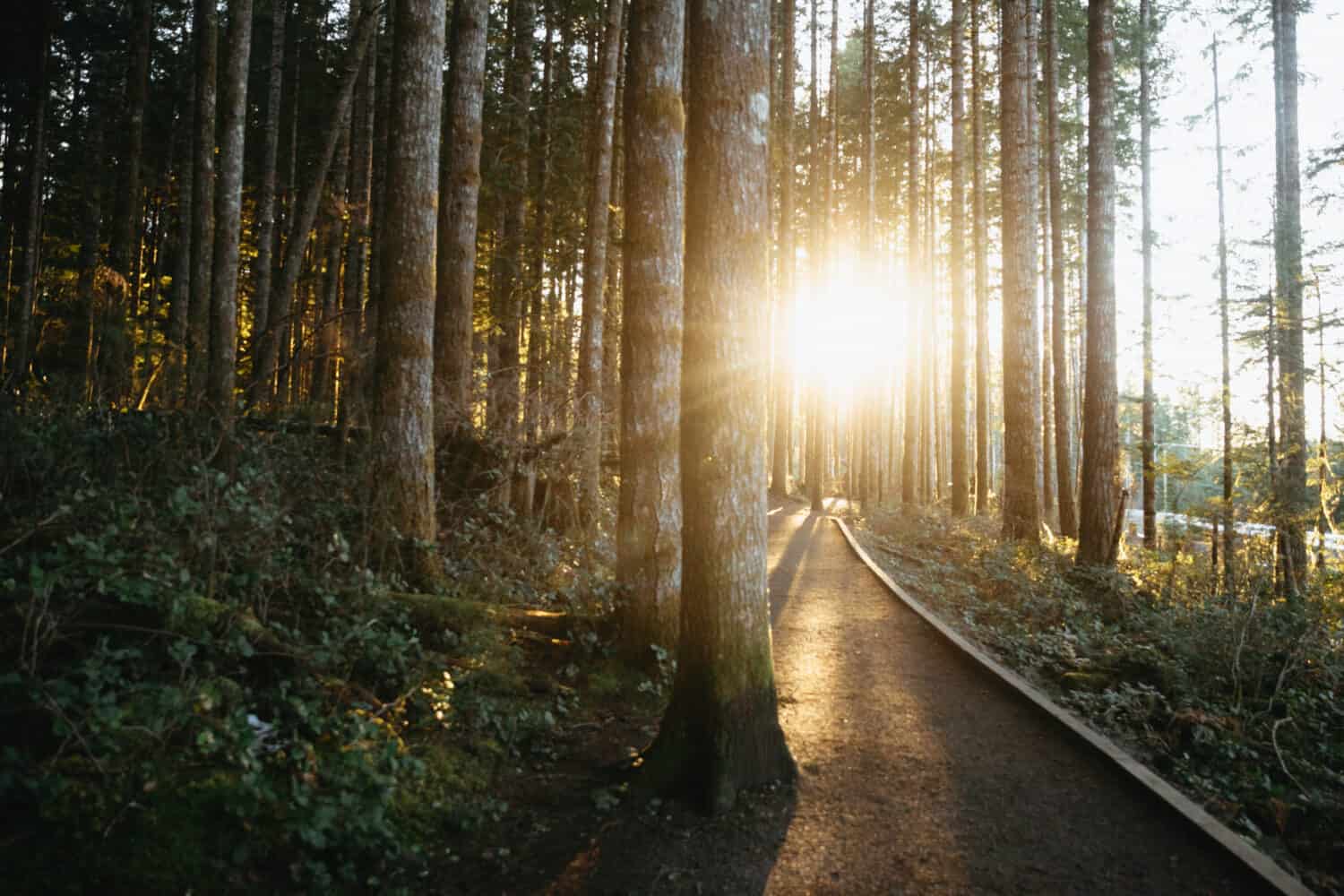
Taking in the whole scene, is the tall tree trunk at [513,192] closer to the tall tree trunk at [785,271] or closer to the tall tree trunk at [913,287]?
the tall tree trunk at [785,271]

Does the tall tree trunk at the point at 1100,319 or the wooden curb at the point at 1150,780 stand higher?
the tall tree trunk at the point at 1100,319

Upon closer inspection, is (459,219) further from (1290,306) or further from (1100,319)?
(1290,306)

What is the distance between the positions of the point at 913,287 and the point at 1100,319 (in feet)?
44.1

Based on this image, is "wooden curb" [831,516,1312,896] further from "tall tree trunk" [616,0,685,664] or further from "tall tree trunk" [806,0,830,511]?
"tall tree trunk" [806,0,830,511]

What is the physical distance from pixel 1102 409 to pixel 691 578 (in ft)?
31.4

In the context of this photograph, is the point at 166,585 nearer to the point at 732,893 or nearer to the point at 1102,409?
the point at 732,893

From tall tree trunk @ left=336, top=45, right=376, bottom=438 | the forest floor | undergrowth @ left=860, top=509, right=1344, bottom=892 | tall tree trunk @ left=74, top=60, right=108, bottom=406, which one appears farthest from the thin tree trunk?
tall tree trunk @ left=74, top=60, right=108, bottom=406

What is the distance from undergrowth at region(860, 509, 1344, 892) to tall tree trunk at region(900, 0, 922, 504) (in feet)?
39.9

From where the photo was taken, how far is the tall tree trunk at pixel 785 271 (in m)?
21.9

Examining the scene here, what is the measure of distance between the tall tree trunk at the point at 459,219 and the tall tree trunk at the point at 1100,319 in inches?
Result: 352

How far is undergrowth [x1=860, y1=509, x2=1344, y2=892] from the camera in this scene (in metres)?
4.40

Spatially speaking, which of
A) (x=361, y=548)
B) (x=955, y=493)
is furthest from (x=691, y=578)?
(x=955, y=493)

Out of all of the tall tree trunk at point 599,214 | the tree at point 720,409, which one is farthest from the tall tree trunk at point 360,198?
the tree at point 720,409

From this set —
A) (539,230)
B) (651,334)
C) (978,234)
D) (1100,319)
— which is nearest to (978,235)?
(978,234)
